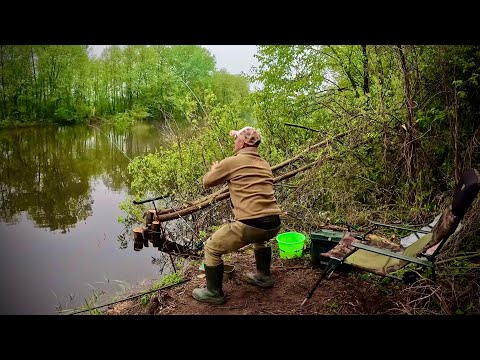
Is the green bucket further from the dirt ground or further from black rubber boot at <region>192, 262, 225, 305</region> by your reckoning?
black rubber boot at <region>192, 262, 225, 305</region>

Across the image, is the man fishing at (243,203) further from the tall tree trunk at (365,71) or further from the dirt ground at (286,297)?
the tall tree trunk at (365,71)

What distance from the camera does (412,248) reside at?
298 centimetres

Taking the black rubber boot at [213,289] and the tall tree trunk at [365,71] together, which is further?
the tall tree trunk at [365,71]

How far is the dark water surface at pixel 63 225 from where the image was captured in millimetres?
5293

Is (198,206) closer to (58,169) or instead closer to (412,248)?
(412,248)

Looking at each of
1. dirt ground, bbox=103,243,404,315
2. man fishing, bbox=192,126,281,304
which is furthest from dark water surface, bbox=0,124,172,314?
man fishing, bbox=192,126,281,304

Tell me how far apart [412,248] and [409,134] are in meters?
1.90

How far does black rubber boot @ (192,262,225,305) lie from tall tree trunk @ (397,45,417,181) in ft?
9.17

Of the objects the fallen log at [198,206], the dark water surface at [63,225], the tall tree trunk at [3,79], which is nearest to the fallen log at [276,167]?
the fallen log at [198,206]

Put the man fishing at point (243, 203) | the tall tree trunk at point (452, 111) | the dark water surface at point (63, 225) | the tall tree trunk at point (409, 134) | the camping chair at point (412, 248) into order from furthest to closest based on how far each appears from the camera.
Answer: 1. the dark water surface at point (63, 225)
2. the tall tree trunk at point (409, 134)
3. the tall tree trunk at point (452, 111)
4. the man fishing at point (243, 203)
5. the camping chair at point (412, 248)

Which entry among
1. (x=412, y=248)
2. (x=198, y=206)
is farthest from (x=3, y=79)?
(x=412, y=248)

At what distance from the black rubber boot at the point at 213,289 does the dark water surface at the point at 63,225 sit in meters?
1.91

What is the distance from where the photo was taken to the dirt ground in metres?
2.90
